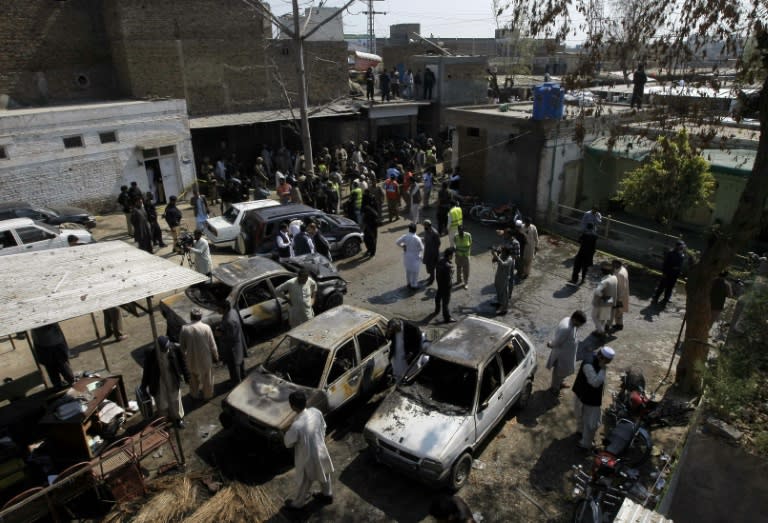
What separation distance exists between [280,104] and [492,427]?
2267 centimetres

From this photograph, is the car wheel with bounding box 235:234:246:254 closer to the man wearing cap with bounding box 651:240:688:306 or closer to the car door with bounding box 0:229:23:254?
the car door with bounding box 0:229:23:254

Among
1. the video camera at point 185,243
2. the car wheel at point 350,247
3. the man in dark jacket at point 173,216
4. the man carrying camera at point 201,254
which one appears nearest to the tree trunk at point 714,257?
the car wheel at point 350,247

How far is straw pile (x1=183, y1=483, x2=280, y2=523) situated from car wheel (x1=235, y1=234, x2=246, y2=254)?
8645 millimetres

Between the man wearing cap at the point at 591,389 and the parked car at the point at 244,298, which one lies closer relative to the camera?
the man wearing cap at the point at 591,389

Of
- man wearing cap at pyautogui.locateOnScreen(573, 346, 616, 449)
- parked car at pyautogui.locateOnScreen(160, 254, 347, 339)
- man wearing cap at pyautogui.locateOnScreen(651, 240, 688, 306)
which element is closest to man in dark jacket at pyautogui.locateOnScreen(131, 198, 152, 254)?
parked car at pyautogui.locateOnScreen(160, 254, 347, 339)

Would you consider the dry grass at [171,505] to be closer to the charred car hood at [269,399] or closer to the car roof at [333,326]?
the charred car hood at [269,399]

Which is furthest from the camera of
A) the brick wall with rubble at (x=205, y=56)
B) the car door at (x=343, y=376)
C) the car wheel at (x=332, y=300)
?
the brick wall with rubble at (x=205, y=56)

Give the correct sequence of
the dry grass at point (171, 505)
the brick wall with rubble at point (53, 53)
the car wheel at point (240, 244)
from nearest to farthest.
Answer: the dry grass at point (171, 505) < the car wheel at point (240, 244) < the brick wall with rubble at point (53, 53)

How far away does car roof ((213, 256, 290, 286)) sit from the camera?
9.71 meters

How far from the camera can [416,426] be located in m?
6.57

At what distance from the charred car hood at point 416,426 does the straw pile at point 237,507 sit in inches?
60.3

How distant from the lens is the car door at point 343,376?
7.35 meters

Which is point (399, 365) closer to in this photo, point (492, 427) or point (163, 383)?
point (492, 427)

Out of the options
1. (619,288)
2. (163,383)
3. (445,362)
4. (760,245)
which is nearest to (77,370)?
(163,383)
